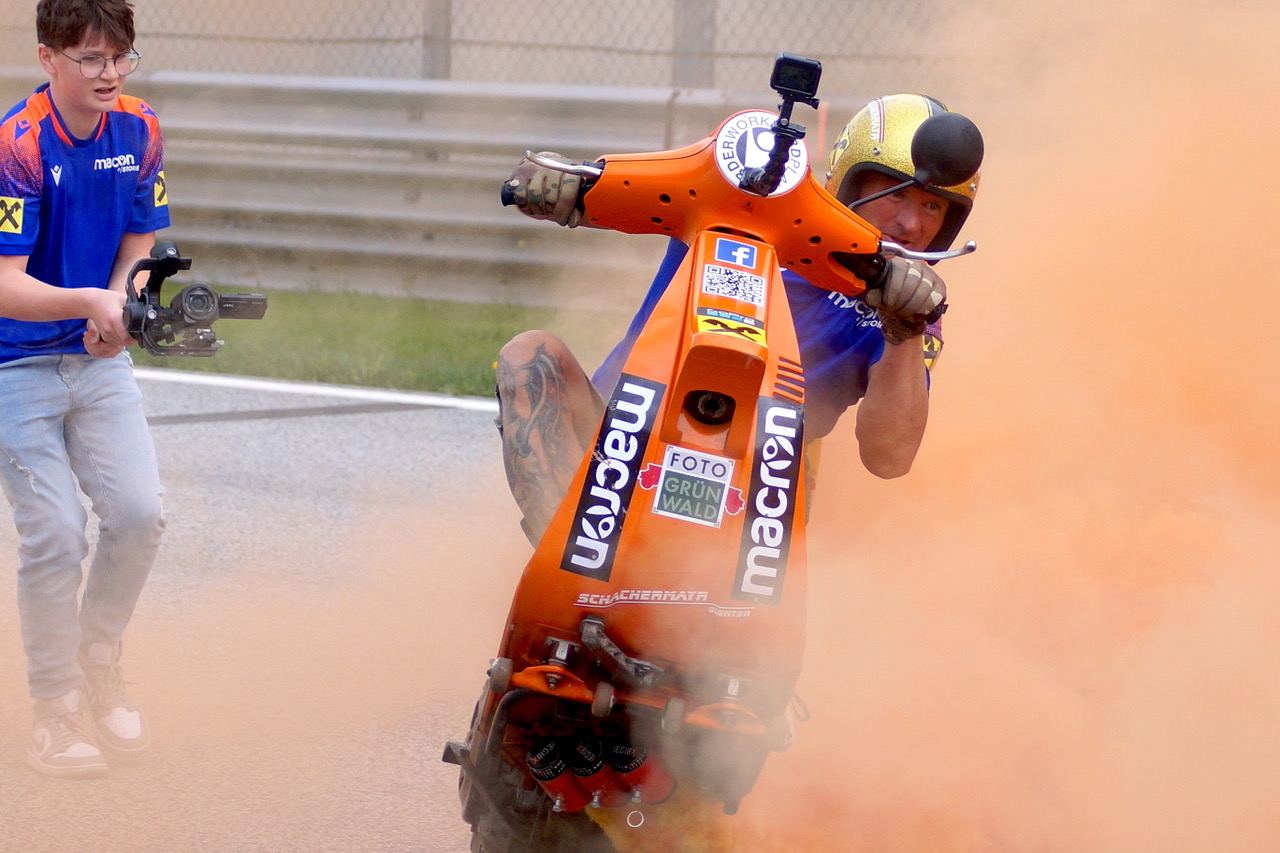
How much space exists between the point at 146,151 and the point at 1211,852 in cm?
303

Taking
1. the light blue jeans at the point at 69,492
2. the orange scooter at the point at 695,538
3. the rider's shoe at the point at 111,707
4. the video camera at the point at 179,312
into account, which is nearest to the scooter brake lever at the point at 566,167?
the orange scooter at the point at 695,538

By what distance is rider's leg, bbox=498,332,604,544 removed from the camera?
2.74 m

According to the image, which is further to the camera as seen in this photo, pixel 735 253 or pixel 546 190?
pixel 546 190

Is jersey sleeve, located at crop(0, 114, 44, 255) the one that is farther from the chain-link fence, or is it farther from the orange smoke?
the chain-link fence

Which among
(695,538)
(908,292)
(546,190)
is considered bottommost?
(695,538)

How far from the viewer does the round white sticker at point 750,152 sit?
2.59 metres

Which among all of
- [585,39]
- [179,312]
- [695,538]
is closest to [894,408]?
[695,538]

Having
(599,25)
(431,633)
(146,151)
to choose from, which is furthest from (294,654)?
(599,25)

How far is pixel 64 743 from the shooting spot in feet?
11.9

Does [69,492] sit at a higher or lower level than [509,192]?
lower

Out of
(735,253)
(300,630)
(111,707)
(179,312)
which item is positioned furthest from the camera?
(300,630)

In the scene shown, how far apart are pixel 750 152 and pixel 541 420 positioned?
2.12 feet

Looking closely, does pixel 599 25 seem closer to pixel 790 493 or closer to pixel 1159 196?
pixel 1159 196

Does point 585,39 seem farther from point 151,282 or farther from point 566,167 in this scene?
point 566,167
